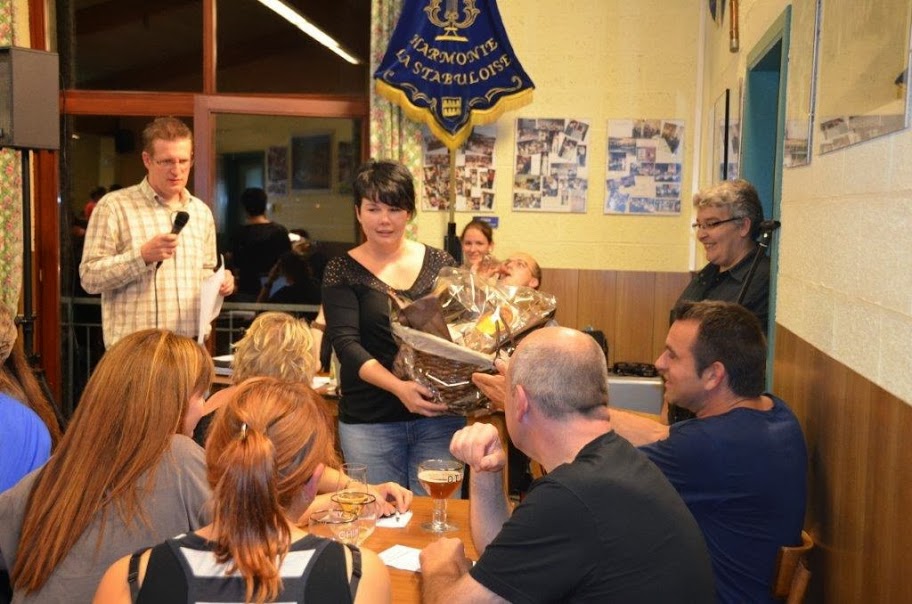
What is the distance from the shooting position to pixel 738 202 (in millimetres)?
3205

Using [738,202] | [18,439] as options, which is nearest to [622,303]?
[738,202]

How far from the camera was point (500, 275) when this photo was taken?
4.81 meters

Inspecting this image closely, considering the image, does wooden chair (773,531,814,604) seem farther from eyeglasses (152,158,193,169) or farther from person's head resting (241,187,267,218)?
person's head resting (241,187,267,218)

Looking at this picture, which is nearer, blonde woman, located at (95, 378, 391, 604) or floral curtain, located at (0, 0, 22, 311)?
blonde woman, located at (95, 378, 391, 604)

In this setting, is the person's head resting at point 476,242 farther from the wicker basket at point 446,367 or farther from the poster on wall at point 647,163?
the wicker basket at point 446,367

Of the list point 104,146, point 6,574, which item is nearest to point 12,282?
point 104,146

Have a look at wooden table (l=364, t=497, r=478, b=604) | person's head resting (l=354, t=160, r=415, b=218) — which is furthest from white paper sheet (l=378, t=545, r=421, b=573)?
person's head resting (l=354, t=160, r=415, b=218)

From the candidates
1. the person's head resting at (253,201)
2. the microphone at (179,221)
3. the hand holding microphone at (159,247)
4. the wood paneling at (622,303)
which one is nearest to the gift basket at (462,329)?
the hand holding microphone at (159,247)

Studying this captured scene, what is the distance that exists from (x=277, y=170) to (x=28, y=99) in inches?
72.5

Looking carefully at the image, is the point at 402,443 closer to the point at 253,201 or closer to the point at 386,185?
the point at 386,185

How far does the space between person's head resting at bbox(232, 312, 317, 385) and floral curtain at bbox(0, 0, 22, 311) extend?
10.3 ft

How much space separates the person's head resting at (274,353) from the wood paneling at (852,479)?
4.56 ft

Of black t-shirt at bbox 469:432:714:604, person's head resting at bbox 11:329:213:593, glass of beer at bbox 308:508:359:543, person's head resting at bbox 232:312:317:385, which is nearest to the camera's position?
black t-shirt at bbox 469:432:714:604

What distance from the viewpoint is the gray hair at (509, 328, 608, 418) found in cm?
157
